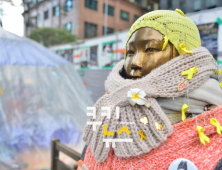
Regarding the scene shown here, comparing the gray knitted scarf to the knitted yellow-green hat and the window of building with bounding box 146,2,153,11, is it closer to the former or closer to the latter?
the knitted yellow-green hat

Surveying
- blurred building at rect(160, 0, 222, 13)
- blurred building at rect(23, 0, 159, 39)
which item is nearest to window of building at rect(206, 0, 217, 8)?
blurred building at rect(160, 0, 222, 13)

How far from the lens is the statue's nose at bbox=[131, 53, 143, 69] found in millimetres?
830

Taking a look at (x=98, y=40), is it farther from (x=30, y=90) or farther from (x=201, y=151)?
(x=201, y=151)

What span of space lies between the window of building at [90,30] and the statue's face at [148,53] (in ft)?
44.7

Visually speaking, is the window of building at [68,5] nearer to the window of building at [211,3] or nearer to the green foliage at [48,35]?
the green foliage at [48,35]

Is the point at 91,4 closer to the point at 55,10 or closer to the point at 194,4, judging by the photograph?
the point at 55,10

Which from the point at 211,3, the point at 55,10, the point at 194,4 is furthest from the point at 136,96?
the point at 55,10

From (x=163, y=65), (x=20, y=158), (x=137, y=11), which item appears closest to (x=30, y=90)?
(x=20, y=158)

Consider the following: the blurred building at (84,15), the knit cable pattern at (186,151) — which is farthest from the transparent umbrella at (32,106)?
the blurred building at (84,15)

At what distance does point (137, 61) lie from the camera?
2.74 ft

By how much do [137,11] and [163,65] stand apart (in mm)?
17135

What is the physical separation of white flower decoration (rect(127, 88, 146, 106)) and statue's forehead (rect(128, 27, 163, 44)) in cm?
27

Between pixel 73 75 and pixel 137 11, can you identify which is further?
pixel 137 11

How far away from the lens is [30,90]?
8.56 feet
